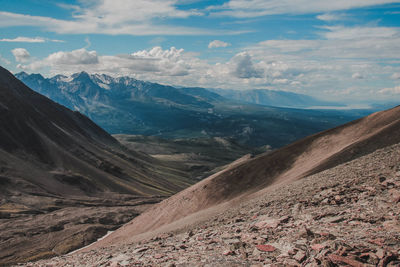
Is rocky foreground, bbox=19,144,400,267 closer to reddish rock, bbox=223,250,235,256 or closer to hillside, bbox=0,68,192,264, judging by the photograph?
reddish rock, bbox=223,250,235,256

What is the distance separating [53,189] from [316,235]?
13473cm

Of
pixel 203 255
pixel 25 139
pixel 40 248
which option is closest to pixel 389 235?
pixel 203 255

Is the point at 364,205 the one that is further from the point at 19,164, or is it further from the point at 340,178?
the point at 19,164

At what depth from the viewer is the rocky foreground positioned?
17.5 meters

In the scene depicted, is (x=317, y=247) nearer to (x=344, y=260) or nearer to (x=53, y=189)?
(x=344, y=260)

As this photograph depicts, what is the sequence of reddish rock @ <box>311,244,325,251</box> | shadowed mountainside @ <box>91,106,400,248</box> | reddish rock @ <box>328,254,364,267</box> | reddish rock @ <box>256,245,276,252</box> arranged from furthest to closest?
shadowed mountainside @ <box>91,106,400,248</box> < reddish rock @ <box>256,245,276,252</box> < reddish rock @ <box>311,244,325,251</box> < reddish rock @ <box>328,254,364,267</box>

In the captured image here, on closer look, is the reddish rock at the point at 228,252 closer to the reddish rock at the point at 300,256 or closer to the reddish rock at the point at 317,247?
the reddish rock at the point at 300,256

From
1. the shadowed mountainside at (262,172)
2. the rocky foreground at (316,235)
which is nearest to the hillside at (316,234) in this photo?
the rocky foreground at (316,235)

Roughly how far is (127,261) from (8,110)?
179 metres

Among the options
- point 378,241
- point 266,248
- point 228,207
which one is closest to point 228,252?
point 266,248

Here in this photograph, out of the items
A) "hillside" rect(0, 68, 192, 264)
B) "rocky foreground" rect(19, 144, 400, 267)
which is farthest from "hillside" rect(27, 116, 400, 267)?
"hillside" rect(0, 68, 192, 264)

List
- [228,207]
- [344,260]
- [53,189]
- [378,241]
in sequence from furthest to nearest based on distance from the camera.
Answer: [53,189], [228,207], [378,241], [344,260]

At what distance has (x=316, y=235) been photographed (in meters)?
21.2

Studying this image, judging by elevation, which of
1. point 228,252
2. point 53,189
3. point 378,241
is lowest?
point 53,189
